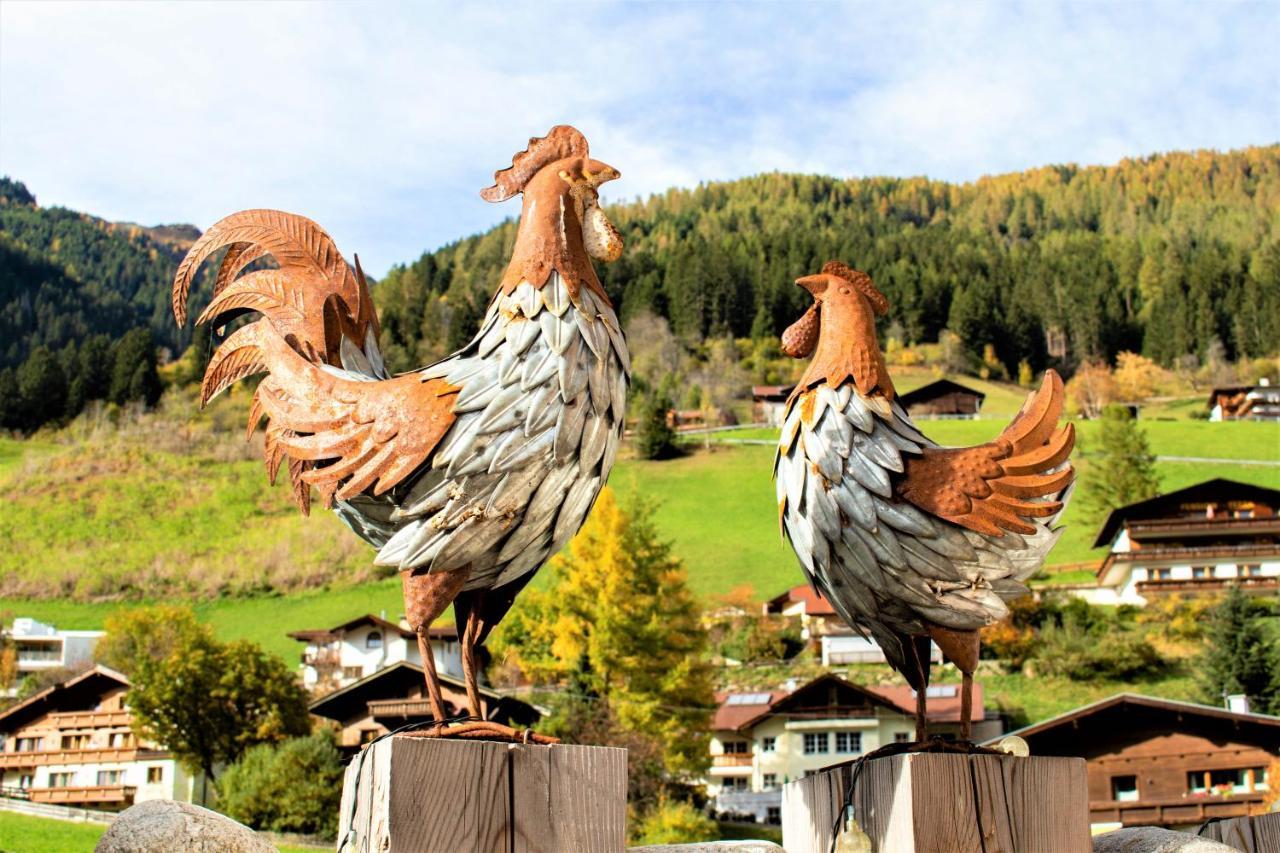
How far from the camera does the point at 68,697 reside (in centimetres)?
3488

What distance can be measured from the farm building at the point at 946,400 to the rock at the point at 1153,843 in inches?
3015

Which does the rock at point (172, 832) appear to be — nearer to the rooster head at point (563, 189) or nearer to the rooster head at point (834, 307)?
the rooster head at point (563, 189)

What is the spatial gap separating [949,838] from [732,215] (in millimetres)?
163853

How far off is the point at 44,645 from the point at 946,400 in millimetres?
56825

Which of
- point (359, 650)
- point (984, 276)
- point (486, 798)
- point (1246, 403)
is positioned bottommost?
point (486, 798)

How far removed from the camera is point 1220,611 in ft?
104

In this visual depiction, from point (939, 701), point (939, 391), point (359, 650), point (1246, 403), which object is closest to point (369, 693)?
point (359, 650)

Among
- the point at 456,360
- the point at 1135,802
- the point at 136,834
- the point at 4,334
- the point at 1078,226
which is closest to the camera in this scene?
the point at 136,834

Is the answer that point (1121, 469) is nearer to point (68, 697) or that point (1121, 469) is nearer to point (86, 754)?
point (86, 754)

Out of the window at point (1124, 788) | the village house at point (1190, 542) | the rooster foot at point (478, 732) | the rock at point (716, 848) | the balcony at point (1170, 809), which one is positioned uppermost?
the village house at point (1190, 542)

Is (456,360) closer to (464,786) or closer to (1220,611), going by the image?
(464,786)

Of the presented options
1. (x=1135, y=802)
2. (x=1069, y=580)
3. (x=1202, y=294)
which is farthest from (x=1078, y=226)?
(x=1135, y=802)

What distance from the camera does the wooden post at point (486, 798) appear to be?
10.1 ft

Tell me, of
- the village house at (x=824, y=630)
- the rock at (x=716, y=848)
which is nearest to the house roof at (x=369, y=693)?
the village house at (x=824, y=630)
